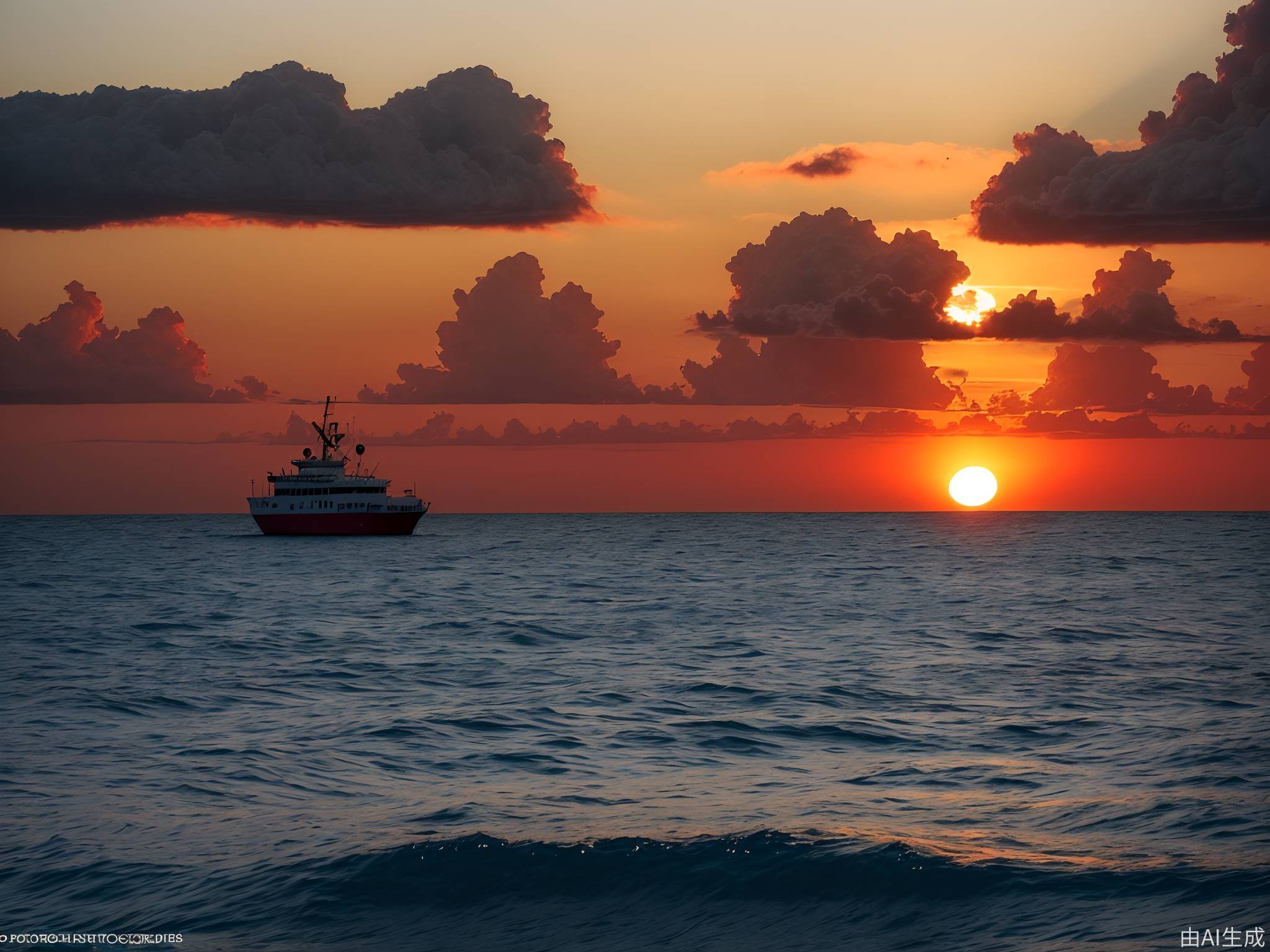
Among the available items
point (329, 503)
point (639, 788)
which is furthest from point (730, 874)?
point (329, 503)

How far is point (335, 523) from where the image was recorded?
178750 millimetres

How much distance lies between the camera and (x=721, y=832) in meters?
20.8

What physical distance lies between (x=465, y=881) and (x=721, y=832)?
454 centimetres

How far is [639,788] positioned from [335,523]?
16065 centimetres

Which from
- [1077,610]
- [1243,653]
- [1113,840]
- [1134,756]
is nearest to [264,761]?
[1113,840]

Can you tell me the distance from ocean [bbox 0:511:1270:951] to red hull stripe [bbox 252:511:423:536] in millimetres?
120373

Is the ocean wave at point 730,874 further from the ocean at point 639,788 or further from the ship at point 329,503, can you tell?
the ship at point 329,503

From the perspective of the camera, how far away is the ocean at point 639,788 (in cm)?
1756

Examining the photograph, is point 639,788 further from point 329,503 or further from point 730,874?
point 329,503

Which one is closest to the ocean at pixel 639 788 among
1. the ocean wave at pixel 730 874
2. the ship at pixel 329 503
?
the ocean wave at pixel 730 874

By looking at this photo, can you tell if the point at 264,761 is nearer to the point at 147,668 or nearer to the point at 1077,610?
the point at 147,668

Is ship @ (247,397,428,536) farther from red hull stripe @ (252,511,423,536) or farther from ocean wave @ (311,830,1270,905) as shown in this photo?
ocean wave @ (311,830,1270,905)

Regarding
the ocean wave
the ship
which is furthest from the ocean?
the ship

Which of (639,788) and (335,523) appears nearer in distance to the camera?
(639,788)
